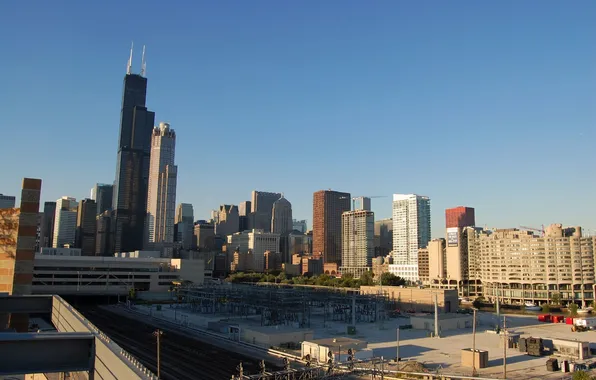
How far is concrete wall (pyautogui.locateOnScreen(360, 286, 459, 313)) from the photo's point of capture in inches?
4318

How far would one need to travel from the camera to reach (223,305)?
11838 centimetres

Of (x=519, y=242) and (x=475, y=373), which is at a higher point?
(x=519, y=242)

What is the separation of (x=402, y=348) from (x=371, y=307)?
128ft

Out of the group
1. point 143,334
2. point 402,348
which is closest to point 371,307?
Answer: point 402,348

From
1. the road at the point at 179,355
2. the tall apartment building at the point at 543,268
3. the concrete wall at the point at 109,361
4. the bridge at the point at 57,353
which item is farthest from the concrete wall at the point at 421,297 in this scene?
the bridge at the point at 57,353

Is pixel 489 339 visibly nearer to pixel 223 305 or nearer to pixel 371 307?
pixel 371 307

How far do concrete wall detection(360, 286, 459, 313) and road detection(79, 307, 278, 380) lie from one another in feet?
192

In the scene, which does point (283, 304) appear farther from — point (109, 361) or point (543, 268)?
point (543, 268)

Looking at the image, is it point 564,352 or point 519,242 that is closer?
point 564,352

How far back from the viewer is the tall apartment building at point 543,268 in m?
174

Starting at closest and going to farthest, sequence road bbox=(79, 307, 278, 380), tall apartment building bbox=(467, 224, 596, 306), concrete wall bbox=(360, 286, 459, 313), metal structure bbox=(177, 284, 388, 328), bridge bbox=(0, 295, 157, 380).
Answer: bridge bbox=(0, 295, 157, 380)
road bbox=(79, 307, 278, 380)
metal structure bbox=(177, 284, 388, 328)
concrete wall bbox=(360, 286, 459, 313)
tall apartment building bbox=(467, 224, 596, 306)

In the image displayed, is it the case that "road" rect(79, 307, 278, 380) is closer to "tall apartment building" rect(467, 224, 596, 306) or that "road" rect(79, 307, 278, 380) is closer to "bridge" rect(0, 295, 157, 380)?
"bridge" rect(0, 295, 157, 380)

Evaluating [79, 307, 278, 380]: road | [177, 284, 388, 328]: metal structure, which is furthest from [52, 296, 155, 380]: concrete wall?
[177, 284, 388, 328]: metal structure

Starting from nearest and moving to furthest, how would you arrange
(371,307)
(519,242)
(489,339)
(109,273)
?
(489,339) < (371,307) < (109,273) < (519,242)
